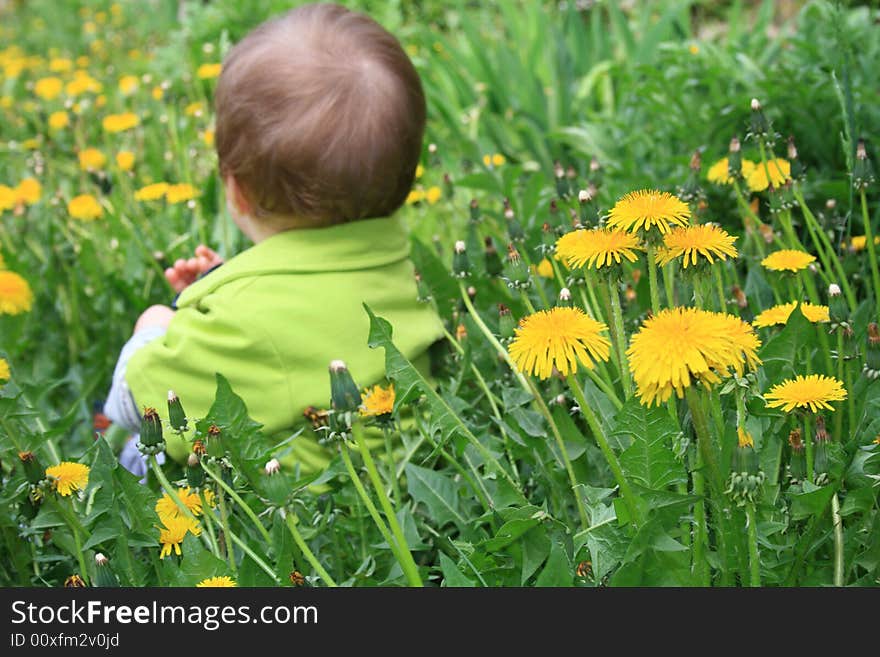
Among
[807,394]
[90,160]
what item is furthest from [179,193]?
[807,394]

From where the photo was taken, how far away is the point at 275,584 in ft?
4.14

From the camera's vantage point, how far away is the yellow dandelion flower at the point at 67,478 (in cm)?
133

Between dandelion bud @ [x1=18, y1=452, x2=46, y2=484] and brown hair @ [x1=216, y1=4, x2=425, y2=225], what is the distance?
23.6 inches

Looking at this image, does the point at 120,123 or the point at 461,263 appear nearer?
the point at 461,263

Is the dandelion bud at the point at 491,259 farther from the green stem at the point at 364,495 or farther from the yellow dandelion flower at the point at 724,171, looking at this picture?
the green stem at the point at 364,495

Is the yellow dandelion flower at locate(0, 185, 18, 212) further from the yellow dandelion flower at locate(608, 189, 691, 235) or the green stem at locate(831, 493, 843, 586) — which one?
the green stem at locate(831, 493, 843, 586)

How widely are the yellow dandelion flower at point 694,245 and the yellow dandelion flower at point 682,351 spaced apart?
0.12 meters

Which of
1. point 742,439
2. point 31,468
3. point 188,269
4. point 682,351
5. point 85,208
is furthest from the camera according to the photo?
point 85,208

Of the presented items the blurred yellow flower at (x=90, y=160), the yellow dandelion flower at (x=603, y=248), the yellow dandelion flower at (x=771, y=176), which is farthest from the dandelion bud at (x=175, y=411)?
the blurred yellow flower at (x=90, y=160)

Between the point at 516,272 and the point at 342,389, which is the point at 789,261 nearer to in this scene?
the point at 516,272

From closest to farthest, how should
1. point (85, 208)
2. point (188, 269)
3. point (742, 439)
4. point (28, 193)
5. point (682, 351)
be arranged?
point (682, 351), point (742, 439), point (188, 269), point (85, 208), point (28, 193)

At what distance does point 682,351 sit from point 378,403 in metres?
0.59

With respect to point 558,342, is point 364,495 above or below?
below

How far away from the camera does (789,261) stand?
1.43 m
